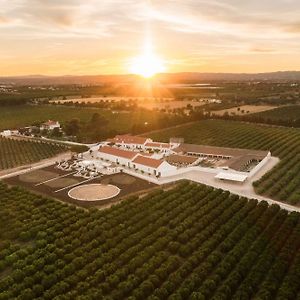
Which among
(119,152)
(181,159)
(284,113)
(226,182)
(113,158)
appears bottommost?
(284,113)

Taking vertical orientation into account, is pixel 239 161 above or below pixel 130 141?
below

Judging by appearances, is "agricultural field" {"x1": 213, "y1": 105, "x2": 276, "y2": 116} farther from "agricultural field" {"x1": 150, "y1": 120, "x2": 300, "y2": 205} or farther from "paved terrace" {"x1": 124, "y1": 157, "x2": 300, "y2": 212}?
"paved terrace" {"x1": 124, "y1": 157, "x2": 300, "y2": 212}

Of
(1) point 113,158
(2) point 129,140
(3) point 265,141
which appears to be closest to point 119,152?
(1) point 113,158

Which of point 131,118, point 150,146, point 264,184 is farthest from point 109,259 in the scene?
point 131,118

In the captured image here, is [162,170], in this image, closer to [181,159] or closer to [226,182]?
[181,159]

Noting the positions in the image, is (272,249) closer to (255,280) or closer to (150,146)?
(255,280)

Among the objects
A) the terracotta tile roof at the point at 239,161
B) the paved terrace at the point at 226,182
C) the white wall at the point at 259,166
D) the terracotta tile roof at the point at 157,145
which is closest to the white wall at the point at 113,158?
the paved terrace at the point at 226,182

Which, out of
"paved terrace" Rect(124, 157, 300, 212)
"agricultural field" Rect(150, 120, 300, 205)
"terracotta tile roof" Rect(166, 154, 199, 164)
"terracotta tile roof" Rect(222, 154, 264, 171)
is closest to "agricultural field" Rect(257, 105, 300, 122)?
"agricultural field" Rect(150, 120, 300, 205)
